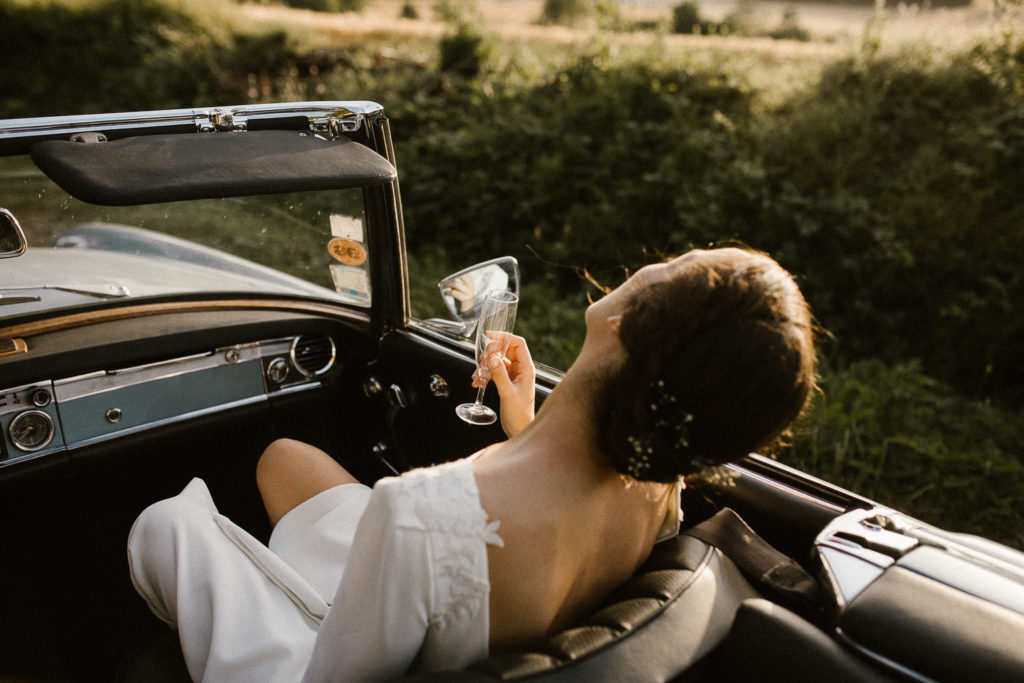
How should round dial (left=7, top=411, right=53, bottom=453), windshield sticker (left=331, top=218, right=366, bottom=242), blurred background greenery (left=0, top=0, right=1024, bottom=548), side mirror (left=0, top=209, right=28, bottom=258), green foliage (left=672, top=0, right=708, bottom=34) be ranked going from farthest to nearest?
1. green foliage (left=672, top=0, right=708, bottom=34)
2. blurred background greenery (left=0, top=0, right=1024, bottom=548)
3. windshield sticker (left=331, top=218, right=366, bottom=242)
4. round dial (left=7, top=411, right=53, bottom=453)
5. side mirror (left=0, top=209, right=28, bottom=258)

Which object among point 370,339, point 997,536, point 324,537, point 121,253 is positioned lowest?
point 997,536

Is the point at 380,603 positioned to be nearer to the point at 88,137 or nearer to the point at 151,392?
the point at 88,137

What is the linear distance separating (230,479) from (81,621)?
26.8 inches

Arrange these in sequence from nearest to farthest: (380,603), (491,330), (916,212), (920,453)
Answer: (380,603) → (491,330) → (920,453) → (916,212)

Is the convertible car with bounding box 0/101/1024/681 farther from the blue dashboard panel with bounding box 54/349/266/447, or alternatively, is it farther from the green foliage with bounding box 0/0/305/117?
the green foliage with bounding box 0/0/305/117

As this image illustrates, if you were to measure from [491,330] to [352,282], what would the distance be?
0.88 m

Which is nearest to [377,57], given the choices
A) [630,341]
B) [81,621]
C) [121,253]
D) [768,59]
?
[768,59]

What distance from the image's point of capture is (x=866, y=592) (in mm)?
1109

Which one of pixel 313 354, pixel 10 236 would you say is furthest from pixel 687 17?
pixel 10 236

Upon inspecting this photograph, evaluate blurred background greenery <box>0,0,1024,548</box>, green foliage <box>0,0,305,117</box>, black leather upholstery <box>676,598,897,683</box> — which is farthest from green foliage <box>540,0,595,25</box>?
black leather upholstery <box>676,598,897,683</box>

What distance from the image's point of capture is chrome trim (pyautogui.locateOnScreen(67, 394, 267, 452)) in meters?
2.20

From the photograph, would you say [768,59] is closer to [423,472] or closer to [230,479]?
[230,479]

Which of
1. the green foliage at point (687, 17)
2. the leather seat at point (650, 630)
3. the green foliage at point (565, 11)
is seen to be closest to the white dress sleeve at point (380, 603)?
the leather seat at point (650, 630)

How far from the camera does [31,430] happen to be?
6.82 ft
